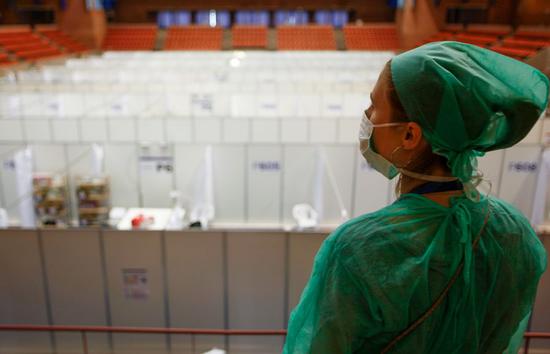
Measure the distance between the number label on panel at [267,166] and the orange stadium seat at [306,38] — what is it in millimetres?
14992

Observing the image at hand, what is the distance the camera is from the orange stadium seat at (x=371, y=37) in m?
19.9

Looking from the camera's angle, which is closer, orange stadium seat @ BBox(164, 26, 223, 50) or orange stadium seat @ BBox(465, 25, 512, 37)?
orange stadium seat @ BBox(465, 25, 512, 37)

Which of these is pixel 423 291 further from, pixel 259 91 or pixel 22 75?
pixel 22 75

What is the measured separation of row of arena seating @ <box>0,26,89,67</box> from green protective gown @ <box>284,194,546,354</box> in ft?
52.4

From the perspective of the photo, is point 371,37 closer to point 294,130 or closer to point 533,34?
point 533,34

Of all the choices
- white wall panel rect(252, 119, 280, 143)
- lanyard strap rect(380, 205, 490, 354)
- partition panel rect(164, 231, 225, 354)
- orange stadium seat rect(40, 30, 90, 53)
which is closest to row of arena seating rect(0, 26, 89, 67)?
orange stadium seat rect(40, 30, 90, 53)

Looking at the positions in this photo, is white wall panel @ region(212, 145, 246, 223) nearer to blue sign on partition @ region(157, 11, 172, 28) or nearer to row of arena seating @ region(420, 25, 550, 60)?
row of arena seating @ region(420, 25, 550, 60)

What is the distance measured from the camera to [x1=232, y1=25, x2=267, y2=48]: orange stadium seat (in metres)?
20.2

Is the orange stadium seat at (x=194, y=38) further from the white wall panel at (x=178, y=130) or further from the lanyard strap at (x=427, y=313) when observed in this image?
the lanyard strap at (x=427, y=313)

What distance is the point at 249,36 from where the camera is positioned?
2075 centimetres

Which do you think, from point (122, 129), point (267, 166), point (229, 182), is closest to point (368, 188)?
point (267, 166)

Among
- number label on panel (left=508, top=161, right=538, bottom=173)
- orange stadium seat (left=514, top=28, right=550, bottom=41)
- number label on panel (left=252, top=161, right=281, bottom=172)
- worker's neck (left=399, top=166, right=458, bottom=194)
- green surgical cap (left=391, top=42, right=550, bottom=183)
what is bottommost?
number label on panel (left=252, top=161, right=281, bottom=172)

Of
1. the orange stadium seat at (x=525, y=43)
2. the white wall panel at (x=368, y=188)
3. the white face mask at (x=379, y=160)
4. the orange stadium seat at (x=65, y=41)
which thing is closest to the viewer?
the white face mask at (x=379, y=160)

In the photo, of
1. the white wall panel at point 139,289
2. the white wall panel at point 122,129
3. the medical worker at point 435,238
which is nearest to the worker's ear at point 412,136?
the medical worker at point 435,238
